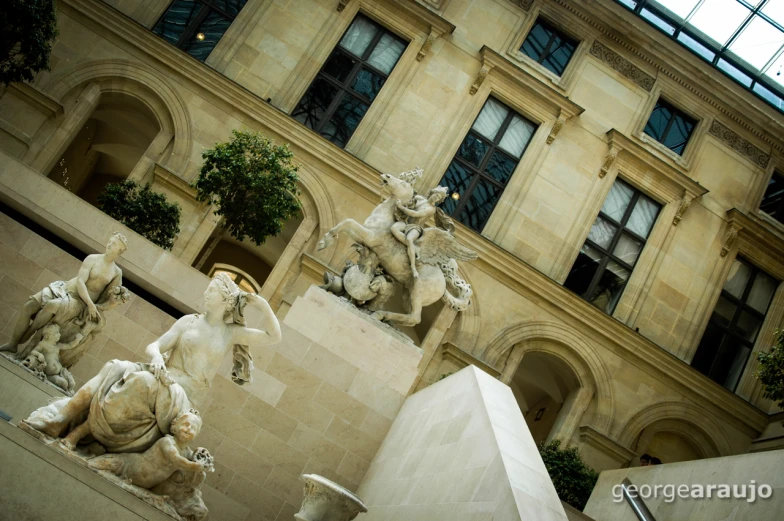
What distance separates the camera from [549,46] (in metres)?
23.1

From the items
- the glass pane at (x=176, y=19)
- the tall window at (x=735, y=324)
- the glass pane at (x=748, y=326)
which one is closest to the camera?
the glass pane at (x=176, y=19)

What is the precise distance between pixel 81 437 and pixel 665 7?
2353cm

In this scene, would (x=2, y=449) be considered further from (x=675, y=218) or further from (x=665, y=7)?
(x=665, y=7)

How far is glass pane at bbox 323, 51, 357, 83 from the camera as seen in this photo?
21.4 m

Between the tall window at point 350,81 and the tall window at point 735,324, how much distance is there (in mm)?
12147

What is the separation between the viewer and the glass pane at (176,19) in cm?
2041

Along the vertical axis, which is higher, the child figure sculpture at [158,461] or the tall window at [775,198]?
the tall window at [775,198]

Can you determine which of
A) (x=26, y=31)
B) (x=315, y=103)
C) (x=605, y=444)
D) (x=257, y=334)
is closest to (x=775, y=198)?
(x=605, y=444)

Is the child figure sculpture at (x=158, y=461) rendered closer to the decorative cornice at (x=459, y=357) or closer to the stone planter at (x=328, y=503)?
the stone planter at (x=328, y=503)

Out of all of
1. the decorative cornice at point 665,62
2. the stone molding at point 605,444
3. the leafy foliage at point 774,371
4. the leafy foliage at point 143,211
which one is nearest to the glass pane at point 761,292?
the decorative cornice at point 665,62

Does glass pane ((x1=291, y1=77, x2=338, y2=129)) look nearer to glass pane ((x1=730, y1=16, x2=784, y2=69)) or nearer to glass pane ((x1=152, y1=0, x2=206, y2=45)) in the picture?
glass pane ((x1=152, y1=0, x2=206, y2=45))

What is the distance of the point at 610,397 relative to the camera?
20500 millimetres

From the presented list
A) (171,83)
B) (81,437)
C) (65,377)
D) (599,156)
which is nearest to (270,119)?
(171,83)

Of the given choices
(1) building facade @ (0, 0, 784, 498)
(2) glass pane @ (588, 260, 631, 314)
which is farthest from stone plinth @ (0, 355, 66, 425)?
(2) glass pane @ (588, 260, 631, 314)
